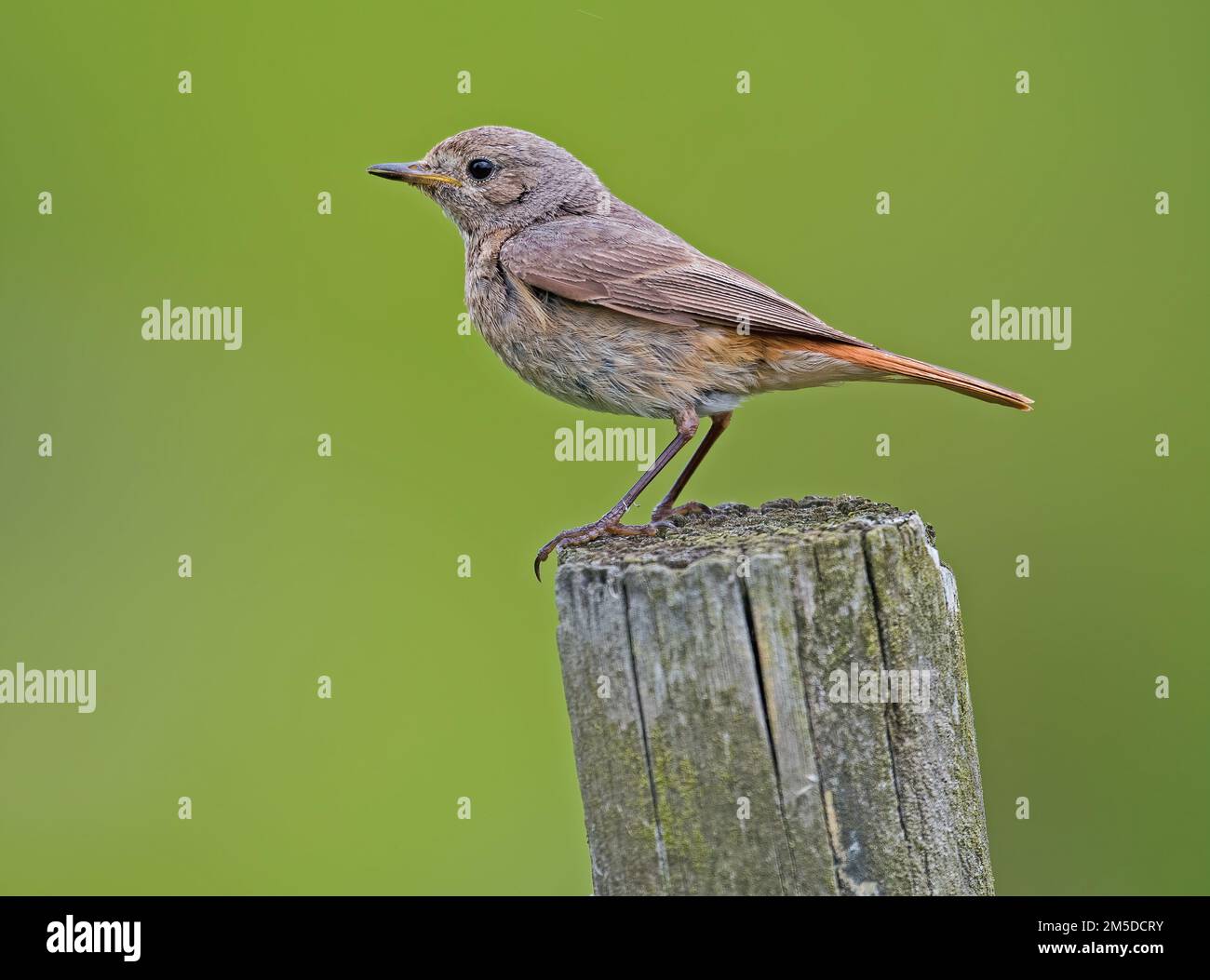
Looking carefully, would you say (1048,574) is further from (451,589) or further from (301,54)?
(301,54)

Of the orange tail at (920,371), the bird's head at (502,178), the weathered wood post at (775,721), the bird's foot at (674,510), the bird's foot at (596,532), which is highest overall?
the bird's head at (502,178)

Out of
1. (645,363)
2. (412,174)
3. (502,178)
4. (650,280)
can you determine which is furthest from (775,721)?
(412,174)

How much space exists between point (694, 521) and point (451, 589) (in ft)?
12.4

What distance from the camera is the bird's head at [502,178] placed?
21.8 ft

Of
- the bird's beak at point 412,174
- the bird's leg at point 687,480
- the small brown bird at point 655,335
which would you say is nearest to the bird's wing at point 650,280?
the small brown bird at point 655,335

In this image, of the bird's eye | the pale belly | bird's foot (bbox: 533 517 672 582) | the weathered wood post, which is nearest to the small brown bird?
the pale belly

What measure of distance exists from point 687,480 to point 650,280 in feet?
2.75

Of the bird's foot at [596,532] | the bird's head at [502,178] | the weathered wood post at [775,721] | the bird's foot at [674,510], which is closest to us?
the weathered wood post at [775,721]

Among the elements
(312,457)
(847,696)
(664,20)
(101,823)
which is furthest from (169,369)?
(847,696)

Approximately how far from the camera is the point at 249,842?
783cm

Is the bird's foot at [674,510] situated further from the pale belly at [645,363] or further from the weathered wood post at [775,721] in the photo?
the weathered wood post at [775,721]

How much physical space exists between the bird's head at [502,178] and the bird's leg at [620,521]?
129 cm

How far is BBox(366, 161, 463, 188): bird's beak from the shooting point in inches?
266

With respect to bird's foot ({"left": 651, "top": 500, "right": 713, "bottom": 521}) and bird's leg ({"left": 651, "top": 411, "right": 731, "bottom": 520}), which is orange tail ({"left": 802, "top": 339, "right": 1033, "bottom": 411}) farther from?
bird's foot ({"left": 651, "top": 500, "right": 713, "bottom": 521})
